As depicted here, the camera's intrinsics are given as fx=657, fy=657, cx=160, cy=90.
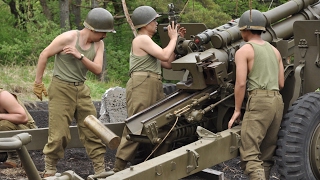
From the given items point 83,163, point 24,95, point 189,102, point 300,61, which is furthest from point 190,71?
point 24,95

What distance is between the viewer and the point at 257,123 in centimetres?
624

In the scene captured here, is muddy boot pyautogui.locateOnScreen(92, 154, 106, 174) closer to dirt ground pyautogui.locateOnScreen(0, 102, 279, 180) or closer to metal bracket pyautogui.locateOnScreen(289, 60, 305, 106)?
dirt ground pyautogui.locateOnScreen(0, 102, 279, 180)

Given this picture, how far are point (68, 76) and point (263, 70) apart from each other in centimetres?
193

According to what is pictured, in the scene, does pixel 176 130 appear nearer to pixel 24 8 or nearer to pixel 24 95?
pixel 24 95

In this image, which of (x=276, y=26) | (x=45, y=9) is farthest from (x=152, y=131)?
(x=45, y=9)

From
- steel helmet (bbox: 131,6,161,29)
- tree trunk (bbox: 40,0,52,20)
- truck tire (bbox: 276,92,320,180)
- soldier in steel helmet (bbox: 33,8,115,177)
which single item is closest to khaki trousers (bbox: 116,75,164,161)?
soldier in steel helmet (bbox: 33,8,115,177)

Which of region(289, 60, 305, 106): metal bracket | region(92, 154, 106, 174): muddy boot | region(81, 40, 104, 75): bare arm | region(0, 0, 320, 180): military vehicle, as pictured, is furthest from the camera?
region(289, 60, 305, 106): metal bracket

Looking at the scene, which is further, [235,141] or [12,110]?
[12,110]

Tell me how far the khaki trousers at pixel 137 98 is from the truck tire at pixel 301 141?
4.48ft

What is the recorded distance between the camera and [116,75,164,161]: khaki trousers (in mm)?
6719

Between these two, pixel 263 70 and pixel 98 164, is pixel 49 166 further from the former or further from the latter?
pixel 263 70

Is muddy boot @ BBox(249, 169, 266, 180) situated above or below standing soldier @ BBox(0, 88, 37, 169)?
below

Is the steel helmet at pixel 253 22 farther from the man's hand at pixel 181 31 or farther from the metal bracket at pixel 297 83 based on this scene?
the man's hand at pixel 181 31

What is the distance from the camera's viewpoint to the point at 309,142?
6.50 meters
